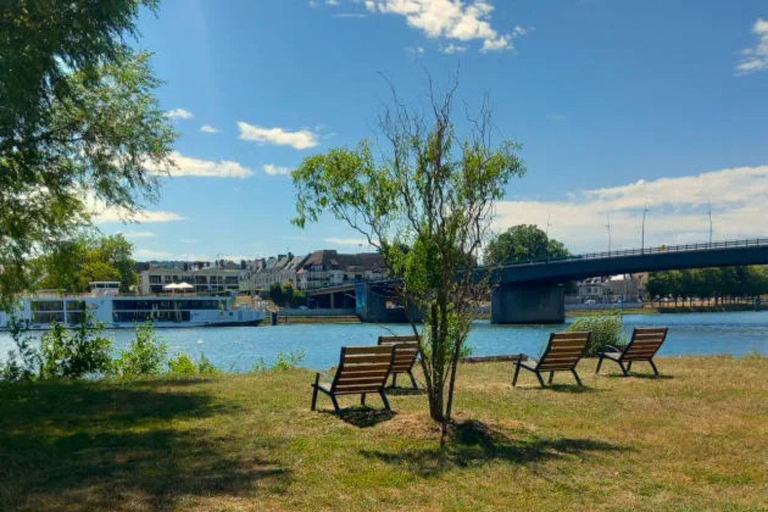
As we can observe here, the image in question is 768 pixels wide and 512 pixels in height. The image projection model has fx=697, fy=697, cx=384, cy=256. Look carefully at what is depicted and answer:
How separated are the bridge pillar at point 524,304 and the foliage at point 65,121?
6336 centimetres

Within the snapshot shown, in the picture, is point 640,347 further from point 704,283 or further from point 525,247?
point 704,283

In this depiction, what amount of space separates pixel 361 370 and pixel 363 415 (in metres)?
0.56

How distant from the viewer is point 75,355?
14438 millimetres

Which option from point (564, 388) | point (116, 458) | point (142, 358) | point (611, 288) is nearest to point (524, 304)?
point (142, 358)

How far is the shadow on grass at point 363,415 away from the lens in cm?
Result: 817

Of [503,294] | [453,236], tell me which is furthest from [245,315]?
[453,236]

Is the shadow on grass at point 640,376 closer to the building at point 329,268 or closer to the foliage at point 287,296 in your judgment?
the foliage at point 287,296

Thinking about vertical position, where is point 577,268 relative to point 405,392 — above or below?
above

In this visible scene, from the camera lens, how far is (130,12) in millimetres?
10906

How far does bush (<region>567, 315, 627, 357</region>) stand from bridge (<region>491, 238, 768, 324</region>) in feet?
117

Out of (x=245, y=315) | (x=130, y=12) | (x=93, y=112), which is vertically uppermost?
(x=130, y=12)

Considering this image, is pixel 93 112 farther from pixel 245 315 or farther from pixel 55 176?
pixel 245 315

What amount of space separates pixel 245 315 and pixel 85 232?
246ft

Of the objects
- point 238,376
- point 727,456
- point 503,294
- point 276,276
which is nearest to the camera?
point 727,456
